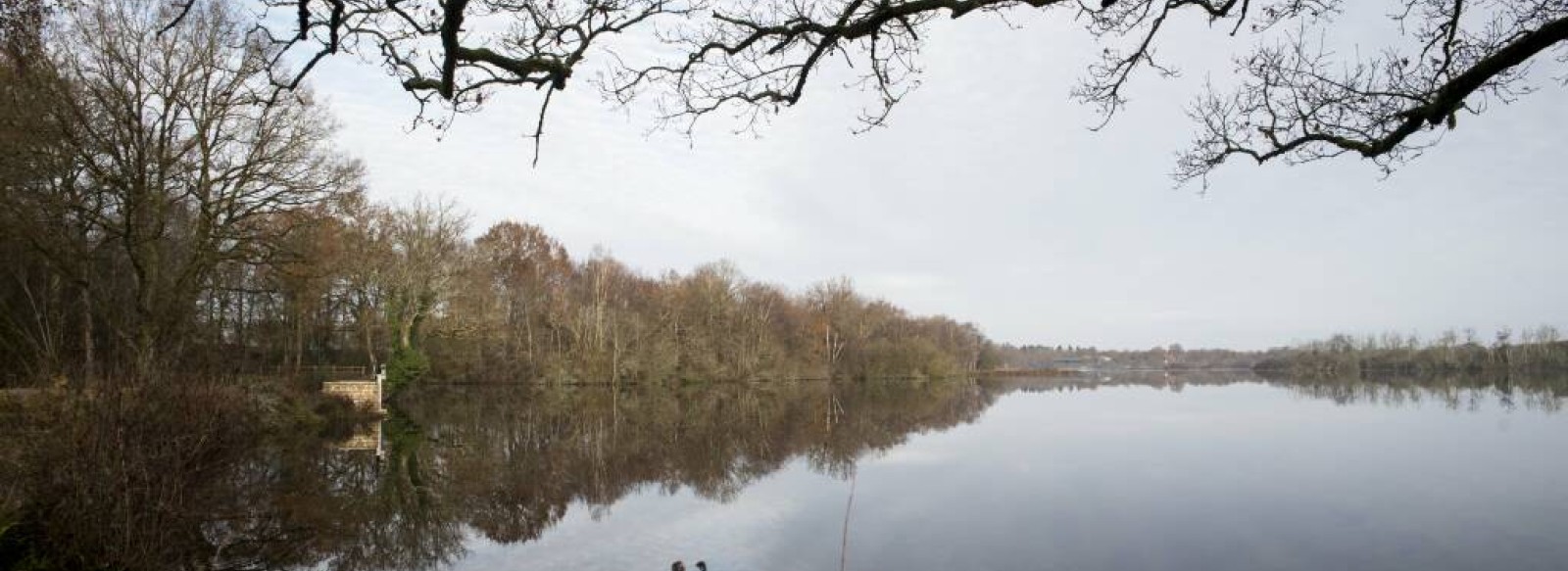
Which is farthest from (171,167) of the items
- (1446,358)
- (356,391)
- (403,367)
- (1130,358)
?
(1130,358)

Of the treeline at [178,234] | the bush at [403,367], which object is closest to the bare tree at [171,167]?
the treeline at [178,234]

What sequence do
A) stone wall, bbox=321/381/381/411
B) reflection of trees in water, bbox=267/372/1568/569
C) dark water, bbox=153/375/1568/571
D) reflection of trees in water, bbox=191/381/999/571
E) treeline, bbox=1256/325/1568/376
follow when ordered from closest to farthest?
dark water, bbox=153/375/1568/571 < reflection of trees in water, bbox=191/381/999/571 < reflection of trees in water, bbox=267/372/1568/569 < stone wall, bbox=321/381/381/411 < treeline, bbox=1256/325/1568/376

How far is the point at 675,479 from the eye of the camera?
15.5 m

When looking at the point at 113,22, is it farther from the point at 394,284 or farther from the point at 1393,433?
the point at 1393,433

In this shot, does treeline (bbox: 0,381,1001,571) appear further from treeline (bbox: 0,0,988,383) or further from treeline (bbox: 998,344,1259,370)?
treeline (bbox: 998,344,1259,370)

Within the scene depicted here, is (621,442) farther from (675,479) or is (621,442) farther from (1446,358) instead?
(1446,358)

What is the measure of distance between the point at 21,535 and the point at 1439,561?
1340 cm

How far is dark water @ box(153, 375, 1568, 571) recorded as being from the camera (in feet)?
32.1

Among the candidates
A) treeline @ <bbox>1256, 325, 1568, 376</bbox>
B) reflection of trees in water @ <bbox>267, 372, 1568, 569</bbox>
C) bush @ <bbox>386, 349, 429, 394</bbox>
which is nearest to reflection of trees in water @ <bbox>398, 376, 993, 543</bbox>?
reflection of trees in water @ <bbox>267, 372, 1568, 569</bbox>

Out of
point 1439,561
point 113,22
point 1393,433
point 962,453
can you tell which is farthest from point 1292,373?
point 113,22

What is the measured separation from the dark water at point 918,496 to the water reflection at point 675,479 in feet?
0.23

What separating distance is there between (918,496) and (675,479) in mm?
4409

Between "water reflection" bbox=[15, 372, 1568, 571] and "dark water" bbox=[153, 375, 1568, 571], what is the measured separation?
2.8 inches

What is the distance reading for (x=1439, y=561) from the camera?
9320 millimetres
